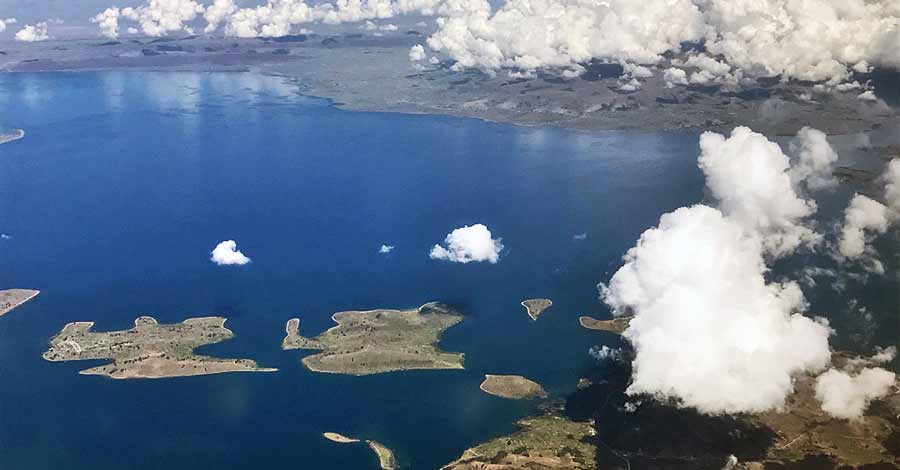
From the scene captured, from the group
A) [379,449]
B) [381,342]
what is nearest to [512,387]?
[379,449]

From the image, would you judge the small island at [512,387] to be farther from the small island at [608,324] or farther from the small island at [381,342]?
the small island at [608,324]

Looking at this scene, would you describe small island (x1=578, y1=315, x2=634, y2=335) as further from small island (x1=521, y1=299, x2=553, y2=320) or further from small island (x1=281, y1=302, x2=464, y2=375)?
small island (x1=281, y1=302, x2=464, y2=375)

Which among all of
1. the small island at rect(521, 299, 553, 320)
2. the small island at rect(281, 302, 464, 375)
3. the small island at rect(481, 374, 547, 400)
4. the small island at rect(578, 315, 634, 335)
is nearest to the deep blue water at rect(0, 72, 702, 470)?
the small island at rect(521, 299, 553, 320)

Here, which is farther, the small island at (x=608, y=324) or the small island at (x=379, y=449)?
the small island at (x=608, y=324)

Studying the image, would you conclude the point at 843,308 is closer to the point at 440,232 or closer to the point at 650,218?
the point at 650,218

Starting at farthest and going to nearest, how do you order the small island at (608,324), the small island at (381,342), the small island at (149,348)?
the small island at (608,324) → the small island at (381,342) → the small island at (149,348)

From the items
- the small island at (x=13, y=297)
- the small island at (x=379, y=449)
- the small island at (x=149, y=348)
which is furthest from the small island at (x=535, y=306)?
the small island at (x=13, y=297)
